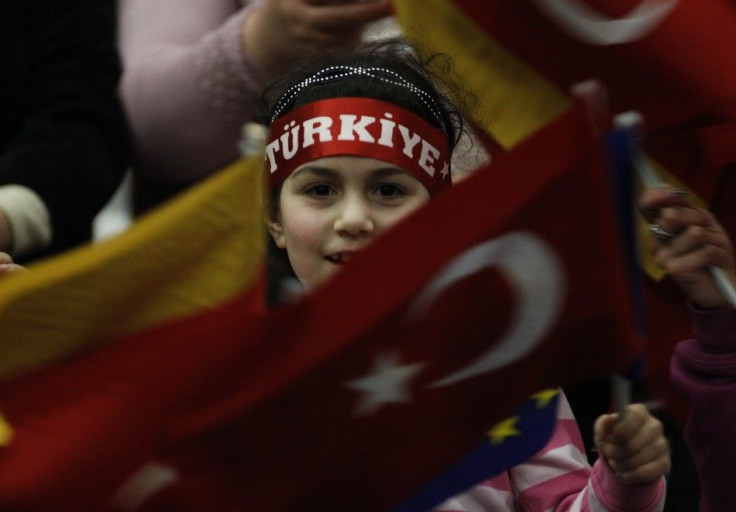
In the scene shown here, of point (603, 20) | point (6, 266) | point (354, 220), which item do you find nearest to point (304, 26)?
point (354, 220)

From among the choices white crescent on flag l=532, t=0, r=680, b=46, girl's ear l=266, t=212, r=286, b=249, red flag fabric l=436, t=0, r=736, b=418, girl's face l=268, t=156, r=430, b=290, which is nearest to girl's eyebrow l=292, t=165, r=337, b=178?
girl's face l=268, t=156, r=430, b=290

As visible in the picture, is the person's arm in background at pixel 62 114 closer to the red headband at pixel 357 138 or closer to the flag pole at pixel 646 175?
the red headband at pixel 357 138

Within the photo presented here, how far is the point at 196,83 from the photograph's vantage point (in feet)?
8.39

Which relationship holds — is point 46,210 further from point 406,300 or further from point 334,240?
point 406,300

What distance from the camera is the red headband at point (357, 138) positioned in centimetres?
230

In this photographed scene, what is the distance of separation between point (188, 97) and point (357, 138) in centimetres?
41

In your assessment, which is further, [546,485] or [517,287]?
[546,485]

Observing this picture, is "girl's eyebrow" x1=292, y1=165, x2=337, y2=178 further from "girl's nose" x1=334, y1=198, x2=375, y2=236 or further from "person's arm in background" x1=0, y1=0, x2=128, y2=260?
"person's arm in background" x1=0, y1=0, x2=128, y2=260

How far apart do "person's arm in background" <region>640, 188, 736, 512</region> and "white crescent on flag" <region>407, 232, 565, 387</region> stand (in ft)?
0.66

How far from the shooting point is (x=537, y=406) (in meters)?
1.89

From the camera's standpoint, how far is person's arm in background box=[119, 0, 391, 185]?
2.50 meters

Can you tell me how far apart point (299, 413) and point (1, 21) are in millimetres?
1243

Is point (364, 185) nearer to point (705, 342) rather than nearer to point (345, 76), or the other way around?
point (345, 76)

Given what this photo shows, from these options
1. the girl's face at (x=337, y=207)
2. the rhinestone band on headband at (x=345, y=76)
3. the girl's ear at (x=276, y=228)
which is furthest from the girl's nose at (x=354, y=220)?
the rhinestone band on headband at (x=345, y=76)
